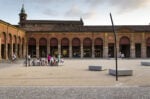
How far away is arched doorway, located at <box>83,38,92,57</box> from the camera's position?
2527 inches

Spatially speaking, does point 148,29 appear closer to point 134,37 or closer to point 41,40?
point 134,37

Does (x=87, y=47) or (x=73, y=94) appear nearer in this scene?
(x=73, y=94)

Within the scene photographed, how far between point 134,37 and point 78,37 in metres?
12.5

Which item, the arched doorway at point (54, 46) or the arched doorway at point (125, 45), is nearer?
the arched doorway at point (54, 46)

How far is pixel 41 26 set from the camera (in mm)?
73875

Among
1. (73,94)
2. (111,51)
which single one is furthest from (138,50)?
(73,94)

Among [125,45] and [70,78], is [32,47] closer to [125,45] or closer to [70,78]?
[125,45]

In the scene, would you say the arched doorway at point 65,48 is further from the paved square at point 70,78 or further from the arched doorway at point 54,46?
the paved square at point 70,78

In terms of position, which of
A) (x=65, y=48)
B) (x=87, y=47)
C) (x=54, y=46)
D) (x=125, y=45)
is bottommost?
(x=65, y=48)

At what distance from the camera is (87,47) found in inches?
2594

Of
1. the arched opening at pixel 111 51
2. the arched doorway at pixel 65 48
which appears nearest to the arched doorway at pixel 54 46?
the arched doorway at pixel 65 48

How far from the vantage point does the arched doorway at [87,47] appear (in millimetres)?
64188

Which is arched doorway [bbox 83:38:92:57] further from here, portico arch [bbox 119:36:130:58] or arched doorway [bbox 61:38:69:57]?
portico arch [bbox 119:36:130:58]

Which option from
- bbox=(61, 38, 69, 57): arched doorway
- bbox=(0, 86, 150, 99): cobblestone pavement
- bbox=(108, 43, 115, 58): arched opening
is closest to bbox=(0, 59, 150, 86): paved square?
bbox=(0, 86, 150, 99): cobblestone pavement
